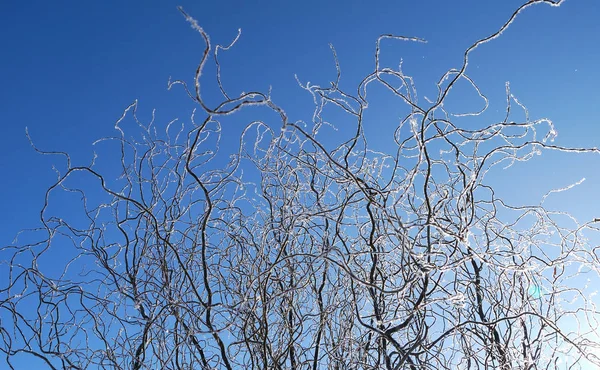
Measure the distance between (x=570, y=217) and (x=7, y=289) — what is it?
7.23 feet

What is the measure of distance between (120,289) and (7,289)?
47 cm

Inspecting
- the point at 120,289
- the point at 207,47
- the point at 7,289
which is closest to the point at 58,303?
the point at 7,289

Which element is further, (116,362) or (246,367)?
(116,362)

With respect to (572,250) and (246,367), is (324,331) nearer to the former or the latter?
(246,367)

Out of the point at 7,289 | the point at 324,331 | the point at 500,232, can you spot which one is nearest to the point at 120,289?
the point at 7,289

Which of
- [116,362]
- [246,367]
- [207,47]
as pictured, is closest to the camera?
[207,47]

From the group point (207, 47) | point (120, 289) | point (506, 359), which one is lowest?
point (506, 359)

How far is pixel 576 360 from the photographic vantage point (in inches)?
77.5

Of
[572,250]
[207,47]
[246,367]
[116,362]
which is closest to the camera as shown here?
[207,47]

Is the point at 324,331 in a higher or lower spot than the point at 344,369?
higher

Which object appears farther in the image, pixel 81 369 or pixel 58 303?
pixel 58 303

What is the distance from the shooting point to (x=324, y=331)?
2.00 meters

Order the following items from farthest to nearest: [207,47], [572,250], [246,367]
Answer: [246,367]
[572,250]
[207,47]

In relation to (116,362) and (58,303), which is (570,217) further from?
(58,303)
